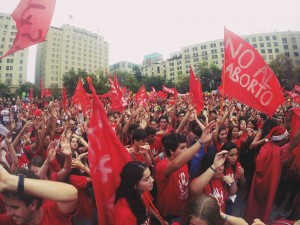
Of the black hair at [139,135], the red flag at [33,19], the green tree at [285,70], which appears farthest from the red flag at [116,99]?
the green tree at [285,70]

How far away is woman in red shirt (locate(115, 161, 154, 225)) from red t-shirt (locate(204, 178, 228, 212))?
2.59 ft

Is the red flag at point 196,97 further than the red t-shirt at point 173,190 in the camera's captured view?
Yes

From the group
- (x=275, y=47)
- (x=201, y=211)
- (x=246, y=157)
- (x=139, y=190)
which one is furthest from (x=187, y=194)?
(x=275, y=47)

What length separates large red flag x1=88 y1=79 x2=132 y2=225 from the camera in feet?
7.61

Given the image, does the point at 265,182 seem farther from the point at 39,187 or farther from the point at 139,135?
the point at 39,187

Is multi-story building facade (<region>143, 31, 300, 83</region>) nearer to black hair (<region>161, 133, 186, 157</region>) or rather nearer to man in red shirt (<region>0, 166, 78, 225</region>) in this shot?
black hair (<region>161, 133, 186, 157</region>)

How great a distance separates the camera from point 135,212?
1979 mm

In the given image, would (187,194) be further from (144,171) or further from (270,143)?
(270,143)

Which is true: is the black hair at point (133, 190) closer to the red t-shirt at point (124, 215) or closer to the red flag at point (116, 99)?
the red t-shirt at point (124, 215)

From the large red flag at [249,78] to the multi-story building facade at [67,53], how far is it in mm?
77579

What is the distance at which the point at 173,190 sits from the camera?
266 cm

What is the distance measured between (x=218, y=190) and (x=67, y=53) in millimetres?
93929

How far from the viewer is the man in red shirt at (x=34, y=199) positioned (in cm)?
122

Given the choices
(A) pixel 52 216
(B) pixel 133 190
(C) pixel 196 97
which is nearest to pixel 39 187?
(A) pixel 52 216
